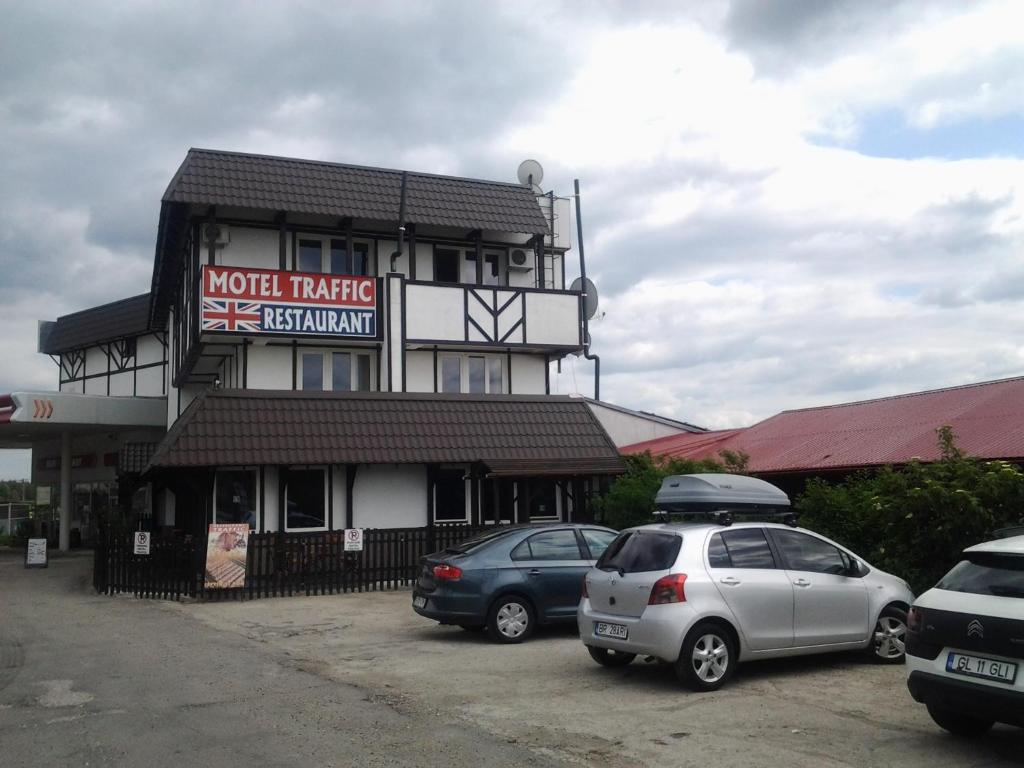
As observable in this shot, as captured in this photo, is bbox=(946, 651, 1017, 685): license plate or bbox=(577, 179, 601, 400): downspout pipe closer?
bbox=(946, 651, 1017, 685): license plate

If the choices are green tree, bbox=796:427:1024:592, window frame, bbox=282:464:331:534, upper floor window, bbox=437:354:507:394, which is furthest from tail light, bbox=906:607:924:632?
upper floor window, bbox=437:354:507:394

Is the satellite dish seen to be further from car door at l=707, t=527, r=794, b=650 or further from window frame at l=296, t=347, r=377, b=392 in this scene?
car door at l=707, t=527, r=794, b=650

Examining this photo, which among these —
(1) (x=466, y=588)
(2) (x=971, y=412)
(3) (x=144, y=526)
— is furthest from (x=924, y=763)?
(3) (x=144, y=526)

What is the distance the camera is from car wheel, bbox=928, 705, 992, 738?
706 centimetres

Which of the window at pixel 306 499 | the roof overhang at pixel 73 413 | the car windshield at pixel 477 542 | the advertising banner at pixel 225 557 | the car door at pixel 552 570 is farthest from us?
the roof overhang at pixel 73 413

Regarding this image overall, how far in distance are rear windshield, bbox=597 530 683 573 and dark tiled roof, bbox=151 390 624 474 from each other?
1094 cm

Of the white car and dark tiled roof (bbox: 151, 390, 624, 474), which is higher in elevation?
dark tiled roof (bbox: 151, 390, 624, 474)

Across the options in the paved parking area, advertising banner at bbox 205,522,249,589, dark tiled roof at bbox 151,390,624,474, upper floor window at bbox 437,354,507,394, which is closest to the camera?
the paved parking area

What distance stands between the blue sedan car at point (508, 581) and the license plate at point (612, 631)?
2.72 m

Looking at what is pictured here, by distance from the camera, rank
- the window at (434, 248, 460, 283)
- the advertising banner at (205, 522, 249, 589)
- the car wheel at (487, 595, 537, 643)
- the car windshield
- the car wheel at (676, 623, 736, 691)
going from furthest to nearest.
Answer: the window at (434, 248, 460, 283) → the advertising banner at (205, 522, 249, 589) → the car windshield → the car wheel at (487, 595, 537, 643) → the car wheel at (676, 623, 736, 691)

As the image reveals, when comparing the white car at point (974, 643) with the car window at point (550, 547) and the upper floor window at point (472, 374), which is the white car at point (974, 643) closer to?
the car window at point (550, 547)

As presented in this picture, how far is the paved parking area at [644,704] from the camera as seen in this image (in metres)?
6.86

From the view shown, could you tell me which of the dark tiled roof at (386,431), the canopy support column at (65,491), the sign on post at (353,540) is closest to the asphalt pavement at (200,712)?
the sign on post at (353,540)

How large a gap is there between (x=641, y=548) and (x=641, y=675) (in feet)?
4.19
